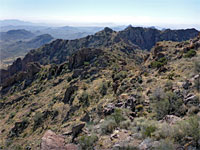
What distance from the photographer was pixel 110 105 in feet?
47.9

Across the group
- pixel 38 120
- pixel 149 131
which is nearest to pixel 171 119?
pixel 149 131

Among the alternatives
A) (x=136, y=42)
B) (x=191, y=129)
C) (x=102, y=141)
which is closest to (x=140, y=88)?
(x=102, y=141)

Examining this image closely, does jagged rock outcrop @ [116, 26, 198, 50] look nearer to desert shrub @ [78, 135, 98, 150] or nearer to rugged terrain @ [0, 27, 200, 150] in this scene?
rugged terrain @ [0, 27, 200, 150]

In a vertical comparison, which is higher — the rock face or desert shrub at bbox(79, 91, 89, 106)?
the rock face

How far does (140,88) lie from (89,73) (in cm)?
1761

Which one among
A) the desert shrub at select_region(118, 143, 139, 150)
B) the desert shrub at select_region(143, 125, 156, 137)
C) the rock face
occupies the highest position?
the desert shrub at select_region(143, 125, 156, 137)

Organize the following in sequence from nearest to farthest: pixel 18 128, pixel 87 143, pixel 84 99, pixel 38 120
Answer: pixel 87 143 < pixel 38 120 < pixel 18 128 < pixel 84 99

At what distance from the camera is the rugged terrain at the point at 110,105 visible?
26.3 feet

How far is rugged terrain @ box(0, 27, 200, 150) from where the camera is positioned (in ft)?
26.3

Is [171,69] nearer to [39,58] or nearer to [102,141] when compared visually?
[102,141]

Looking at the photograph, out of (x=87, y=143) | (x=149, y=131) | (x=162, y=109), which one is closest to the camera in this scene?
(x=149, y=131)

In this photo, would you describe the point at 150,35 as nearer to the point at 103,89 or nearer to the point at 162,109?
the point at 103,89

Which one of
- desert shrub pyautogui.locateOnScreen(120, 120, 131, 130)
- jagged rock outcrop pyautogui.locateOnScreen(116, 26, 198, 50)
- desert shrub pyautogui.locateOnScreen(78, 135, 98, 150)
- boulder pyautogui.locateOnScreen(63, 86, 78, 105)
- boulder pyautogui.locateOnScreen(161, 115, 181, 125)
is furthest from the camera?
jagged rock outcrop pyautogui.locateOnScreen(116, 26, 198, 50)

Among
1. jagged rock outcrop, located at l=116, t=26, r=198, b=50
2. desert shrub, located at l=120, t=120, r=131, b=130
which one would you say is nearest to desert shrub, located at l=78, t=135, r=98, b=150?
desert shrub, located at l=120, t=120, r=131, b=130
